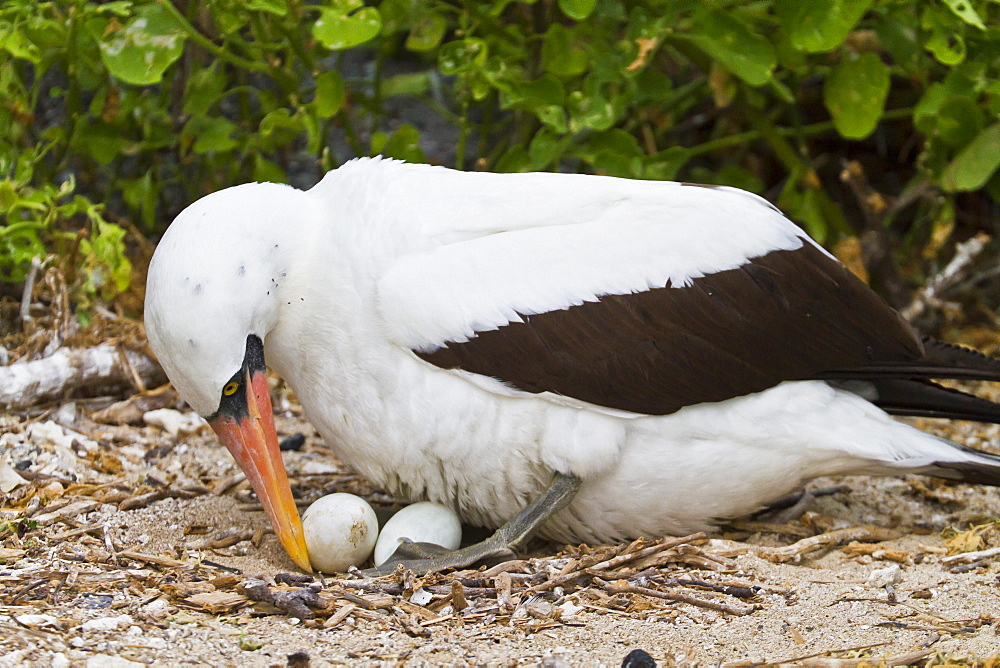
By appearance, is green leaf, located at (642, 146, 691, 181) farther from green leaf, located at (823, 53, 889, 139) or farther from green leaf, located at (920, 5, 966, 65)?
green leaf, located at (920, 5, 966, 65)

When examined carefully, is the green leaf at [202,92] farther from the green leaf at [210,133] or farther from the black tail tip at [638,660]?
the black tail tip at [638,660]

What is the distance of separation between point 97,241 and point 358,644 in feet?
7.59

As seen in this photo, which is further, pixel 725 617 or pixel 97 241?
pixel 97 241

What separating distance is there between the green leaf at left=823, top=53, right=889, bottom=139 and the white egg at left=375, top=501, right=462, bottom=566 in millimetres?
2604

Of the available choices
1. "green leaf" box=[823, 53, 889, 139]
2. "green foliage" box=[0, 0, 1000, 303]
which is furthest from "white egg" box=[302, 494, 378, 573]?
"green leaf" box=[823, 53, 889, 139]

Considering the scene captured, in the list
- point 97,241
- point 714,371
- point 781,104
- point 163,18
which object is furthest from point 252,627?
point 781,104

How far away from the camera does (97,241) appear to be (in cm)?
405

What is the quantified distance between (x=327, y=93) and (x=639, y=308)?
1.90 m

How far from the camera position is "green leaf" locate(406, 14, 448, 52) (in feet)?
14.7

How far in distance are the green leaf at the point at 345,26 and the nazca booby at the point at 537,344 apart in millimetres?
820

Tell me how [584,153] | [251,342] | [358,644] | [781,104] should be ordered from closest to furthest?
[358,644] → [251,342] → [584,153] → [781,104]

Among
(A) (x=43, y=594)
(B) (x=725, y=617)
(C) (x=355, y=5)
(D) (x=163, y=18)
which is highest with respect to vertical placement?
(C) (x=355, y=5)

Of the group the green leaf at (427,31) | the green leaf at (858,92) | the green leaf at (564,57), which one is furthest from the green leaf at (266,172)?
the green leaf at (858,92)

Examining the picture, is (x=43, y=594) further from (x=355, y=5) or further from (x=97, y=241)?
(x=355, y=5)
